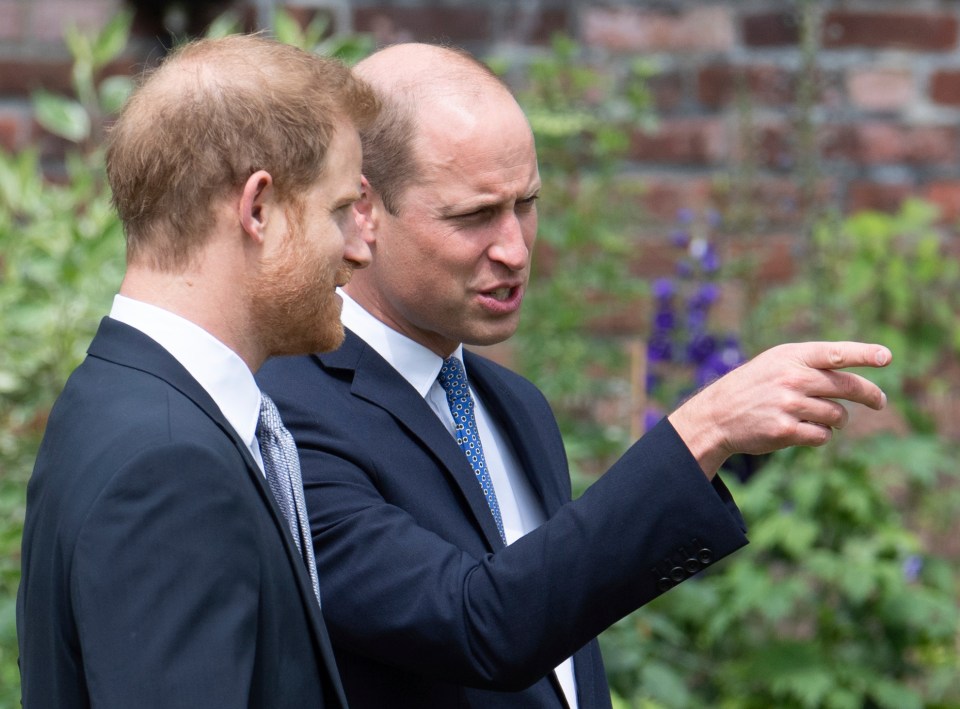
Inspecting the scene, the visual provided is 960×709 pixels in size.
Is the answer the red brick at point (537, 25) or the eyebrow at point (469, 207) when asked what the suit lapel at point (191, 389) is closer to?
the eyebrow at point (469, 207)

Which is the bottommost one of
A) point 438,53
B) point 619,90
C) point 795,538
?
point 795,538

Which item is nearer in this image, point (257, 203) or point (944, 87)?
point (257, 203)

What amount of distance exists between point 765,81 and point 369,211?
2155 millimetres

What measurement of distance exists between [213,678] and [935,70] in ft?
10.4

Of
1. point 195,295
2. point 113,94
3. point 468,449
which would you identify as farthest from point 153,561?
point 113,94

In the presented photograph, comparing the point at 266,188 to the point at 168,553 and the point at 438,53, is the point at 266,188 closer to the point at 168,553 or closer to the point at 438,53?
the point at 168,553

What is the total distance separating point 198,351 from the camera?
1364 millimetres

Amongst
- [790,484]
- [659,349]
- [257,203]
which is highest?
[257,203]

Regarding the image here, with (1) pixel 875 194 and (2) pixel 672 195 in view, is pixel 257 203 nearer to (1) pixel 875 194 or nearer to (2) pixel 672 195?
(2) pixel 672 195

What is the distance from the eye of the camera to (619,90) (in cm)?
371

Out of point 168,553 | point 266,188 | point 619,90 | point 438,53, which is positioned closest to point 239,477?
point 168,553

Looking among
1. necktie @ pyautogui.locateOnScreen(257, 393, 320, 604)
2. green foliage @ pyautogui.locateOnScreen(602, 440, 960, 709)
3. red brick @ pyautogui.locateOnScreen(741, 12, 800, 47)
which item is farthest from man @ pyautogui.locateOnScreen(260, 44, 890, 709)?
red brick @ pyautogui.locateOnScreen(741, 12, 800, 47)

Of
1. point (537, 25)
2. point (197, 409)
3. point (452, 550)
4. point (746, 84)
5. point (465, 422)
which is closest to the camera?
point (197, 409)

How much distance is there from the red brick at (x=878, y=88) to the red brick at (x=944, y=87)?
Answer: 7 cm
